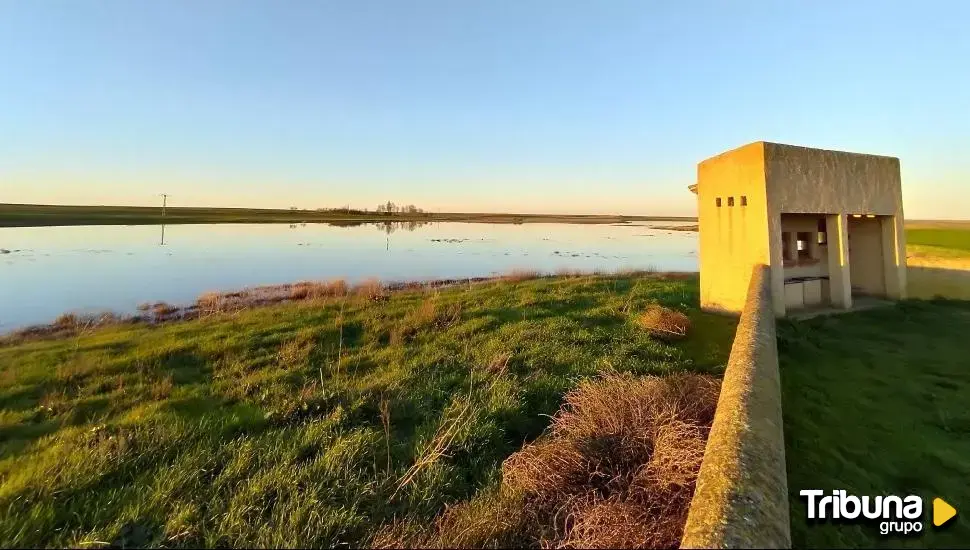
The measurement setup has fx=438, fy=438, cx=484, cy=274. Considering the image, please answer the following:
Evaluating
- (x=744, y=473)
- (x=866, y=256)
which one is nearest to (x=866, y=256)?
(x=866, y=256)

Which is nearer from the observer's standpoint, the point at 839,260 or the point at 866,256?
the point at 839,260

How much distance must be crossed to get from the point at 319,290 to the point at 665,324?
44.9ft

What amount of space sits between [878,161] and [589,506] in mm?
12924

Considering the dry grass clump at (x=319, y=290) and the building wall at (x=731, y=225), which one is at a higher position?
the building wall at (x=731, y=225)

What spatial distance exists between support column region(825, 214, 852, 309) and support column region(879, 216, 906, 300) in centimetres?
224

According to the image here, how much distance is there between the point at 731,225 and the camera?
1026 centimetres

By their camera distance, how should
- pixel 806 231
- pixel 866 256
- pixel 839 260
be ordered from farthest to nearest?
1. pixel 866 256
2. pixel 806 231
3. pixel 839 260

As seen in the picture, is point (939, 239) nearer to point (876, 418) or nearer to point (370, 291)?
point (876, 418)

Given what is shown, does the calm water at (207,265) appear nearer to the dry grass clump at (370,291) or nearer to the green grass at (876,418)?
the dry grass clump at (370,291)

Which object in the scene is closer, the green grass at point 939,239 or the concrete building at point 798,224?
the concrete building at point 798,224

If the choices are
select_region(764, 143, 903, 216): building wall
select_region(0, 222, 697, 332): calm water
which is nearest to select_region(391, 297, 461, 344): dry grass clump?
select_region(764, 143, 903, 216): building wall

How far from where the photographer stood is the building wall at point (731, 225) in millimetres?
9664

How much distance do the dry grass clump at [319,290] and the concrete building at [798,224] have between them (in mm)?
13212

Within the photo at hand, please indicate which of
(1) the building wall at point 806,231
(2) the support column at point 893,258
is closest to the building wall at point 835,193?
(2) the support column at point 893,258
